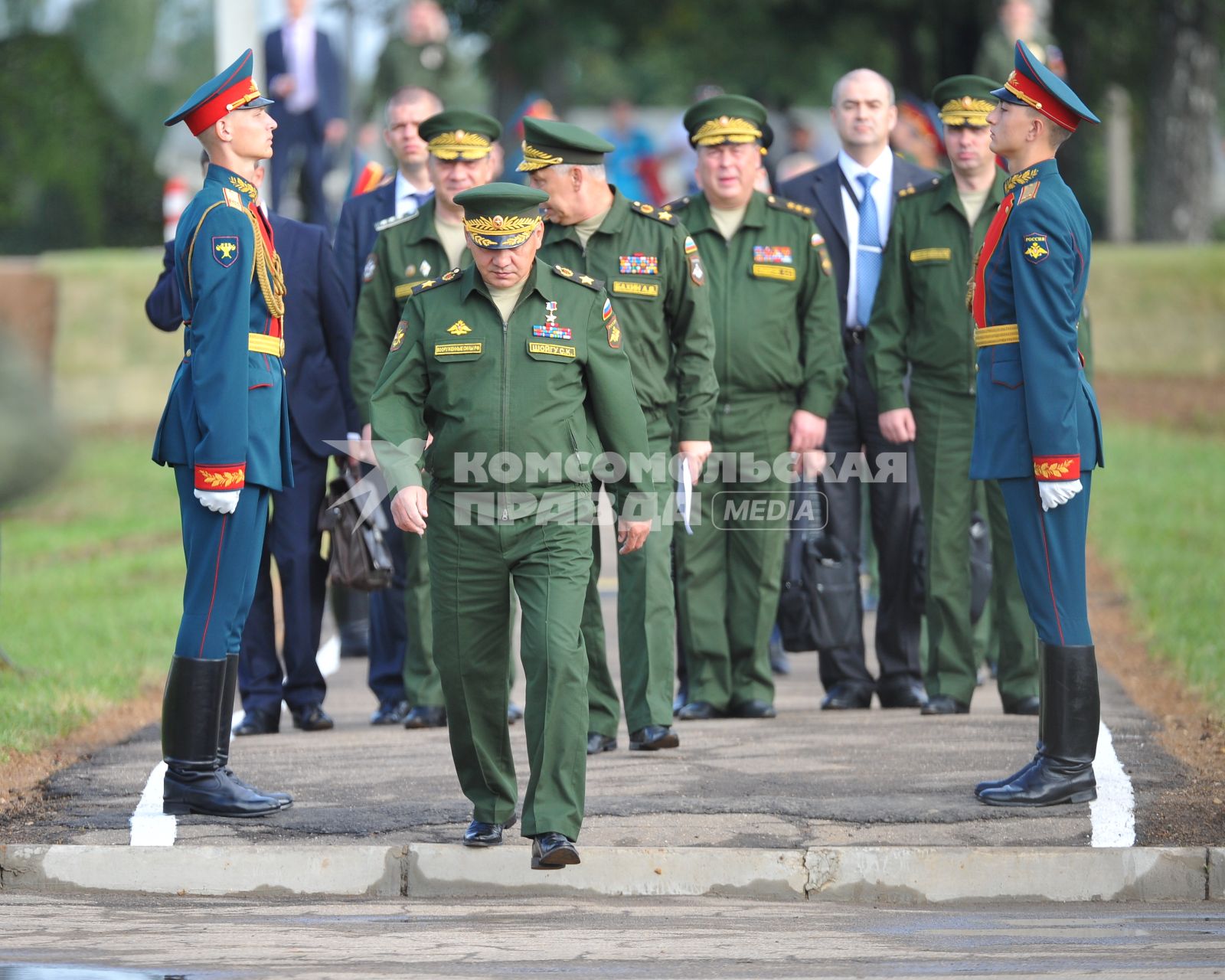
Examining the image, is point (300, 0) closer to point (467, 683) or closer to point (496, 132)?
point (496, 132)

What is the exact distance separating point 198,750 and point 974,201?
399 cm

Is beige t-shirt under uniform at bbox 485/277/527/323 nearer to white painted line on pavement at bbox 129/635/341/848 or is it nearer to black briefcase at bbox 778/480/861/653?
white painted line on pavement at bbox 129/635/341/848

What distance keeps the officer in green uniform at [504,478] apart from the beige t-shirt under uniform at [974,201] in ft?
8.66

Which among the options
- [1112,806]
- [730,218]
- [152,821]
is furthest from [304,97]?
[1112,806]

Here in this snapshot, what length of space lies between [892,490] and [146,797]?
3.54 m

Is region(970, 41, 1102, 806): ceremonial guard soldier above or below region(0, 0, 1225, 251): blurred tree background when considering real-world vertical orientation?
Answer: below

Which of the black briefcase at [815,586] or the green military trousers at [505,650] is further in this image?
the black briefcase at [815,586]

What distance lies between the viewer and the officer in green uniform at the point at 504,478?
267 inches

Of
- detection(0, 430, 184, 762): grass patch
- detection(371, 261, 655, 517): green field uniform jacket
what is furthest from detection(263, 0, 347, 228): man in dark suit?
detection(371, 261, 655, 517): green field uniform jacket

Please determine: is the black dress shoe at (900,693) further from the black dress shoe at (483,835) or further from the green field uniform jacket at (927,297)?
the black dress shoe at (483,835)

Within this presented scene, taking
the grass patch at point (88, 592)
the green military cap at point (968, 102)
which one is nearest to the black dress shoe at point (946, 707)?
the green military cap at point (968, 102)

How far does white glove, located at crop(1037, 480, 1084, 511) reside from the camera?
24.5 feet

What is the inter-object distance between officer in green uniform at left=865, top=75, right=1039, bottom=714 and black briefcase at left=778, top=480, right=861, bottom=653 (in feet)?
1.23

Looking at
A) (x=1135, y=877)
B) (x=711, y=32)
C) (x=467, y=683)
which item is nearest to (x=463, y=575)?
(x=467, y=683)
